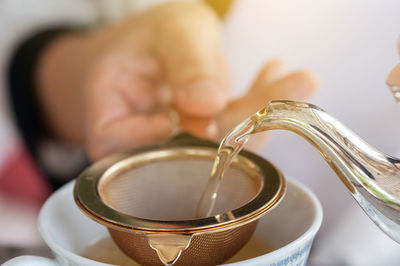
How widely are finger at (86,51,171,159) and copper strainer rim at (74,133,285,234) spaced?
5.8 inches

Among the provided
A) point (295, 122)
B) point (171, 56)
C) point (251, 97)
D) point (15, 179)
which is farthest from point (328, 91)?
point (15, 179)

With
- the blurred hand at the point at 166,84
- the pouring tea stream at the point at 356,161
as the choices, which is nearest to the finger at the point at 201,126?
the blurred hand at the point at 166,84

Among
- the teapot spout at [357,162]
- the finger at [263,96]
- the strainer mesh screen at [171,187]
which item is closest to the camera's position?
the teapot spout at [357,162]

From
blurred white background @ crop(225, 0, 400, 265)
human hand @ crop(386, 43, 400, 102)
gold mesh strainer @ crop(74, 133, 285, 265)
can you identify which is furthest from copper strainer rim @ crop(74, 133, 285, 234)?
blurred white background @ crop(225, 0, 400, 265)

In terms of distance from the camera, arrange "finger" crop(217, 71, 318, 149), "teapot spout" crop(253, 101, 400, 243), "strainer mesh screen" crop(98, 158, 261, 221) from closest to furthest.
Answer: "teapot spout" crop(253, 101, 400, 243)
"strainer mesh screen" crop(98, 158, 261, 221)
"finger" crop(217, 71, 318, 149)

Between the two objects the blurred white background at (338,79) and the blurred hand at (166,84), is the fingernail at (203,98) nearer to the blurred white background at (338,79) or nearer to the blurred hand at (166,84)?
the blurred hand at (166,84)

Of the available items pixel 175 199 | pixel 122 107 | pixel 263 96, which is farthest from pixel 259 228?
pixel 122 107

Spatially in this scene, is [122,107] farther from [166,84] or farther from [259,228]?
[259,228]

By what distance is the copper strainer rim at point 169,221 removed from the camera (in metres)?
0.33

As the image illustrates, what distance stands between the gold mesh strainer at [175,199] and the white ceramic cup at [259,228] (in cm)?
4

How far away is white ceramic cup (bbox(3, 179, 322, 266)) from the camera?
1.13 ft

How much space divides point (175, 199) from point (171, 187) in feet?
0.04

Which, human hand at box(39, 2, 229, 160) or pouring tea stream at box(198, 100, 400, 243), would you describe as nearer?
pouring tea stream at box(198, 100, 400, 243)

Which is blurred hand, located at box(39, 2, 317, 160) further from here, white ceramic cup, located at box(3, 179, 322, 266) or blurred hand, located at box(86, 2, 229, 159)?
white ceramic cup, located at box(3, 179, 322, 266)
